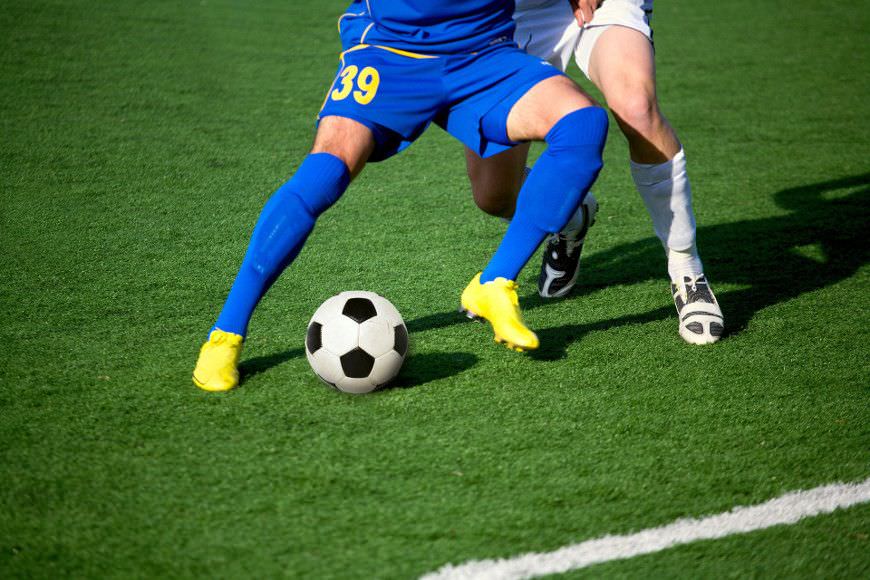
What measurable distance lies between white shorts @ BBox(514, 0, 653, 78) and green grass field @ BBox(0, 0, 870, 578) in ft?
3.22

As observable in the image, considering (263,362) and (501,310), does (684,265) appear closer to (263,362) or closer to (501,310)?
(501,310)

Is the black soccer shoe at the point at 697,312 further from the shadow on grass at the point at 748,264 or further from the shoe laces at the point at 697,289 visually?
the shadow on grass at the point at 748,264

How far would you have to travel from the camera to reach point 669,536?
2.26 meters

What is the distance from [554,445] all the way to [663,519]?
1.43 feet

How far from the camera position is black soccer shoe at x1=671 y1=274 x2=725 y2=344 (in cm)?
346

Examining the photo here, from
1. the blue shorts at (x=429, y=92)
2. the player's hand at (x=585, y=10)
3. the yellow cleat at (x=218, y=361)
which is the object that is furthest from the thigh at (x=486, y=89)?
the yellow cleat at (x=218, y=361)

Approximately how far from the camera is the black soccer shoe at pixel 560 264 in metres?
3.91

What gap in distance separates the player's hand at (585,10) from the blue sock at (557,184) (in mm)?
820

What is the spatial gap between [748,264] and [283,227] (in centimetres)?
246

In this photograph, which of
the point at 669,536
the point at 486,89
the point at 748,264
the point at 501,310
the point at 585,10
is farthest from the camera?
the point at 748,264

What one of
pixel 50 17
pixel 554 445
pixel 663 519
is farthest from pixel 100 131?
pixel 663 519

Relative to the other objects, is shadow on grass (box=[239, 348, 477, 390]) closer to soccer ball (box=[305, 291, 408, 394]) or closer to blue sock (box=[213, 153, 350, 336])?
soccer ball (box=[305, 291, 408, 394])

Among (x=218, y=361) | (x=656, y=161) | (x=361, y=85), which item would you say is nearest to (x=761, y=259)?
(x=656, y=161)

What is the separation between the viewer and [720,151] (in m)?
6.06
